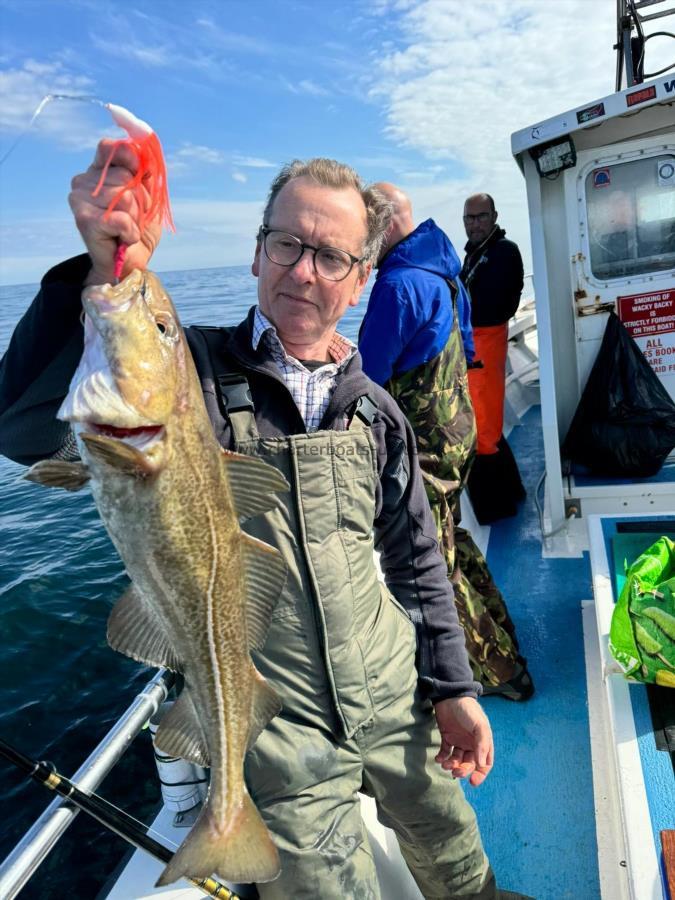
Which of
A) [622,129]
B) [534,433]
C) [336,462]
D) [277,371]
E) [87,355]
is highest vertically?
[622,129]

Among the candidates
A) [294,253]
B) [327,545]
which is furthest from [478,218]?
[327,545]

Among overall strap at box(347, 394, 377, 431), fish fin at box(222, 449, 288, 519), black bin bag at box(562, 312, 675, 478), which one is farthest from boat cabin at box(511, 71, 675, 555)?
fish fin at box(222, 449, 288, 519)

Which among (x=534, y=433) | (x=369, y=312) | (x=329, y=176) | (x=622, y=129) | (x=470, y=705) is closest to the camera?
(x=329, y=176)

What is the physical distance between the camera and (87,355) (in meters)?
1.31

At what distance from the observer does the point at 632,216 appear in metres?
5.47

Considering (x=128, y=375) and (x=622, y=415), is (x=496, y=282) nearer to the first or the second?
(x=622, y=415)

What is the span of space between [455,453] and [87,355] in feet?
9.11

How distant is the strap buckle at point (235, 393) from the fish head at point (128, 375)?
46 cm

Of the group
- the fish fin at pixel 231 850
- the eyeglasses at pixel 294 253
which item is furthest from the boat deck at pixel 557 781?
the eyeglasses at pixel 294 253

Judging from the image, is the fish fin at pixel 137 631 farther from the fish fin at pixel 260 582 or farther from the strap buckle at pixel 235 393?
the strap buckle at pixel 235 393

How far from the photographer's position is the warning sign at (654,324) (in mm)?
5551

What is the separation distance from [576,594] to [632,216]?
3.22 meters

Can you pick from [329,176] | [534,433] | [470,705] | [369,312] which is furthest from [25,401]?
[534,433]

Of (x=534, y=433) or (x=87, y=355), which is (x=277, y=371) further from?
(x=534, y=433)
